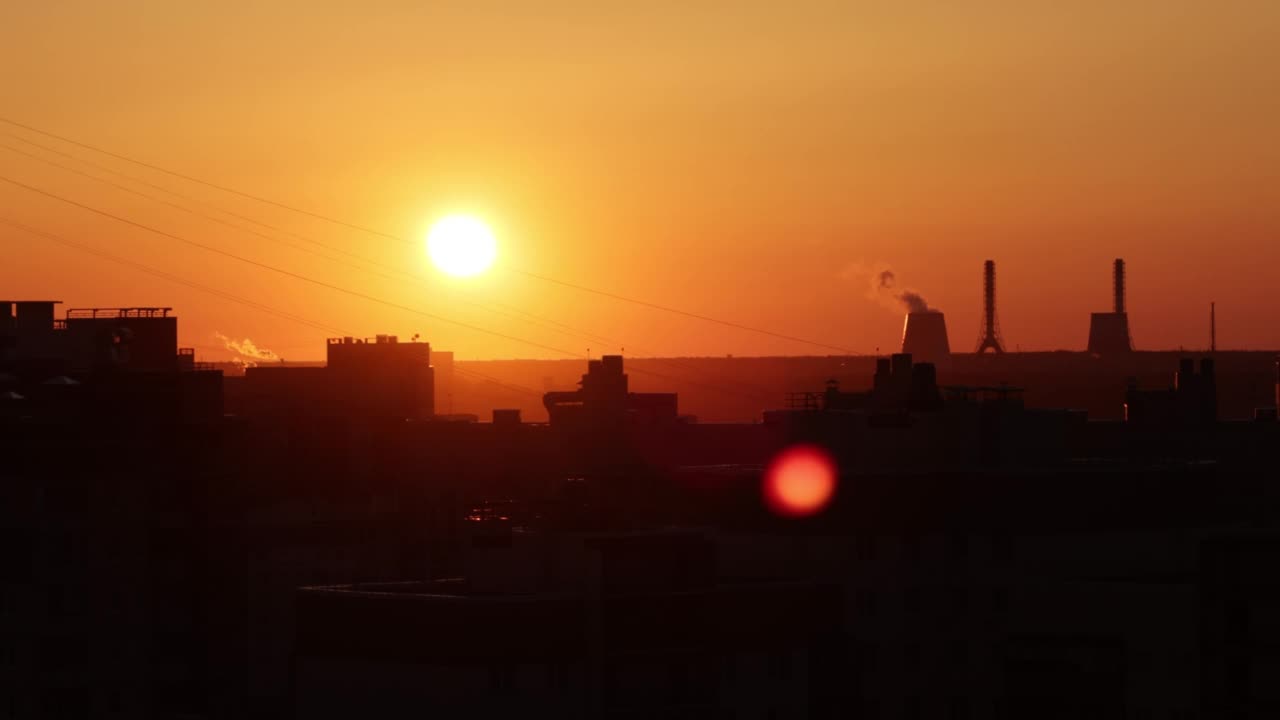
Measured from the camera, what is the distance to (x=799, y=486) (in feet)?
251

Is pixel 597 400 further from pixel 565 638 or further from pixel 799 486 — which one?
pixel 565 638

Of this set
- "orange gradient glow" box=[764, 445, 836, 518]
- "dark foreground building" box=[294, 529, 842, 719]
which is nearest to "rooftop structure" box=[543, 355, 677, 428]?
"orange gradient glow" box=[764, 445, 836, 518]

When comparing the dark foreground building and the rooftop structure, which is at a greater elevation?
the rooftop structure

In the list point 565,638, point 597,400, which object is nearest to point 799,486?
point 565,638

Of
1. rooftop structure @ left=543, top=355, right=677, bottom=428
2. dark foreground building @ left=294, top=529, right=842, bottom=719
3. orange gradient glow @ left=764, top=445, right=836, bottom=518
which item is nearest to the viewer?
dark foreground building @ left=294, top=529, right=842, bottom=719

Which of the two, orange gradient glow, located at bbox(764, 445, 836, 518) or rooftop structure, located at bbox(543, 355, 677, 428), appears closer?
orange gradient glow, located at bbox(764, 445, 836, 518)

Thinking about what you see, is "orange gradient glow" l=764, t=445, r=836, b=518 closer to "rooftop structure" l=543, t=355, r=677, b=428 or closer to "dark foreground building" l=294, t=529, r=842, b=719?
"dark foreground building" l=294, t=529, r=842, b=719

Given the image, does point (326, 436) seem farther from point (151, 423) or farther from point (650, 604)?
point (650, 604)

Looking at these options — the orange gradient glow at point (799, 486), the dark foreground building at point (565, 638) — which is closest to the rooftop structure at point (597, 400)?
the orange gradient glow at point (799, 486)

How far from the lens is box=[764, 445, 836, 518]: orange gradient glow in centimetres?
7394

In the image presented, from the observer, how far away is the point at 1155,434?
10506 centimetres

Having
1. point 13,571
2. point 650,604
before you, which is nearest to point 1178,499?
point 650,604

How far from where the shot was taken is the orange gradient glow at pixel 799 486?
2911 inches

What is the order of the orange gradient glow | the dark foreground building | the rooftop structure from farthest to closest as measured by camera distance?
1. the rooftop structure
2. the orange gradient glow
3. the dark foreground building
